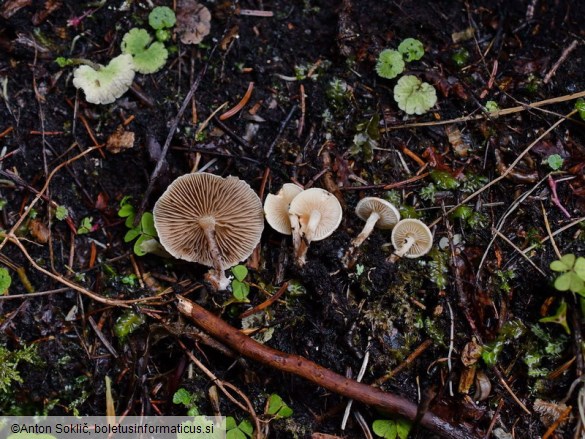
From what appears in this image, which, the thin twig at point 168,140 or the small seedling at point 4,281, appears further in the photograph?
the thin twig at point 168,140

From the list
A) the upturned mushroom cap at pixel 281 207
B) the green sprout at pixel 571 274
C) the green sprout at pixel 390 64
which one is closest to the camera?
the green sprout at pixel 571 274

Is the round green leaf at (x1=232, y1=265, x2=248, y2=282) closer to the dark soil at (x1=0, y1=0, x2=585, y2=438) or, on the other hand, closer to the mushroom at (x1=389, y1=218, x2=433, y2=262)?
the dark soil at (x1=0, y1=0, x2=585, y2=438)

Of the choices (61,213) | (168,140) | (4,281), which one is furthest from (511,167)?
(4,281)

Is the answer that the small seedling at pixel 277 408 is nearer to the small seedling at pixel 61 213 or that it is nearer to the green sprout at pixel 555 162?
the small seedling at pixel 61 213

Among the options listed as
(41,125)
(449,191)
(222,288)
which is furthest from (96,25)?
(449,191)

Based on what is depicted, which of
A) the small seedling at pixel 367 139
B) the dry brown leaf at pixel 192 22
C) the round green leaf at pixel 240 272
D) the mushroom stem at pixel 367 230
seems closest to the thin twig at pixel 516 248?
the mushroom stem at pixel 367 230

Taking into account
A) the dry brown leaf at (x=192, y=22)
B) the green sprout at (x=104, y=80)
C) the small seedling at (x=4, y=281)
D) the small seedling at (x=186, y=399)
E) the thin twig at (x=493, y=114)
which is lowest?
the small seedling at (x=186, y=399)

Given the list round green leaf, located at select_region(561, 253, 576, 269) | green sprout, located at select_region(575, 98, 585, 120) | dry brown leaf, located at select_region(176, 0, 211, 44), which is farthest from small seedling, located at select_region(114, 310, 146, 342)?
green sprout, located at select_region(575, 98, 585, 120)
